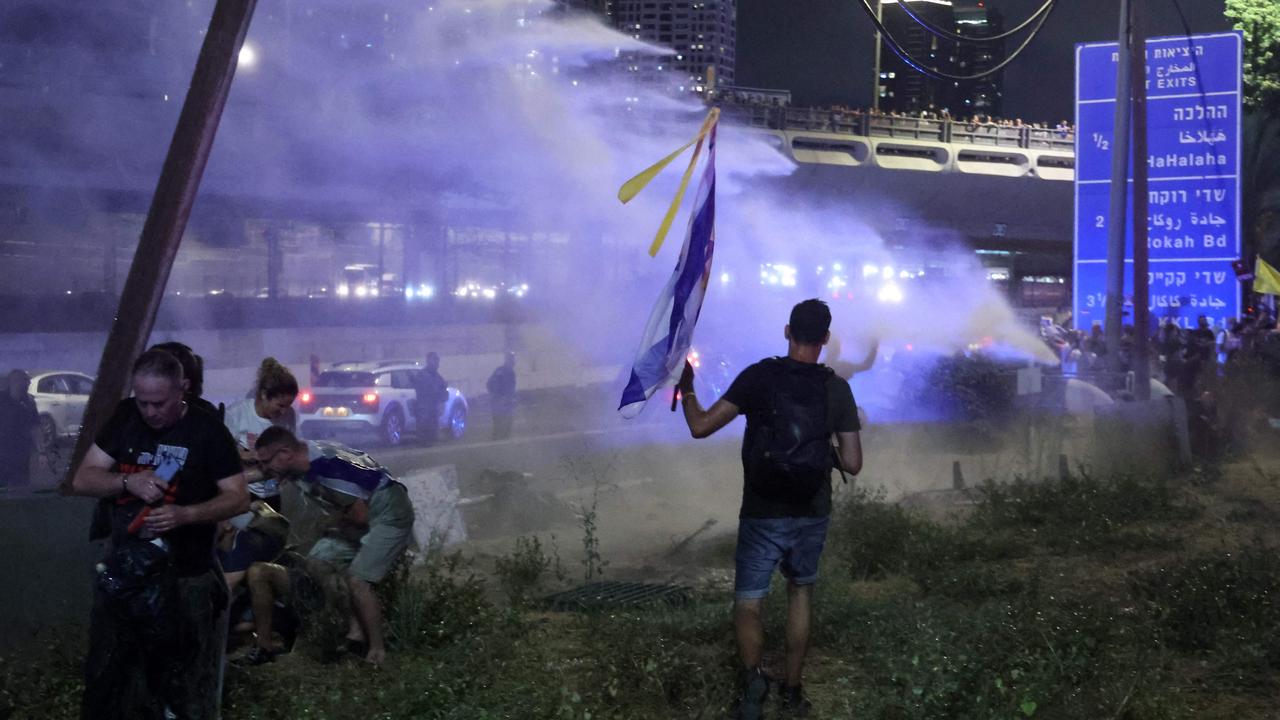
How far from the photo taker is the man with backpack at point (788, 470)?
4.48m

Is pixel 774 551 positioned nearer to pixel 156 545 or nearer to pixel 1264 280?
pixel 156 545

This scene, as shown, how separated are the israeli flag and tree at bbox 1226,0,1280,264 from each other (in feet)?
101

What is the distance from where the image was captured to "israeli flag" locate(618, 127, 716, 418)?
5.11 metres

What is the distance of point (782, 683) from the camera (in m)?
4.76

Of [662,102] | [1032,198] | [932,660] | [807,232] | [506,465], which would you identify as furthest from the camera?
[1032,198]

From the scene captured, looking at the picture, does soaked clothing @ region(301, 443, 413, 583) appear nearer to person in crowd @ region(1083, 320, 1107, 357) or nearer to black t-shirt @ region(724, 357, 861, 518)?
black t-shirt @ region(724, 357, 861, 518)

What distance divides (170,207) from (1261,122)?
3425cm

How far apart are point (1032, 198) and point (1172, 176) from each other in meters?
19.6

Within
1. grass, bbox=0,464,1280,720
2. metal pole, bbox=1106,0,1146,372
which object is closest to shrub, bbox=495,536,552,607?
grass, bbox=0,464,1280,720

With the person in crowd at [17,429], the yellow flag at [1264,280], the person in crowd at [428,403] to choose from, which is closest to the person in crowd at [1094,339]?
the yellow flag at [1264,280]

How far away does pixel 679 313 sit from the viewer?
204 inches

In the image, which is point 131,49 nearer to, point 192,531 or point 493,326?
point 493,326

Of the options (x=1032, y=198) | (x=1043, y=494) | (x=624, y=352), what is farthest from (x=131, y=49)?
(x=1032, y=198)

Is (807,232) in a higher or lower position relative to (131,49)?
lower
